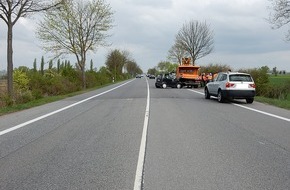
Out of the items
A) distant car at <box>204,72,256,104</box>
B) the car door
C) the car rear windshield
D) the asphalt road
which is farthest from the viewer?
the car door

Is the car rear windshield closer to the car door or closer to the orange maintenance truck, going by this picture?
the car door

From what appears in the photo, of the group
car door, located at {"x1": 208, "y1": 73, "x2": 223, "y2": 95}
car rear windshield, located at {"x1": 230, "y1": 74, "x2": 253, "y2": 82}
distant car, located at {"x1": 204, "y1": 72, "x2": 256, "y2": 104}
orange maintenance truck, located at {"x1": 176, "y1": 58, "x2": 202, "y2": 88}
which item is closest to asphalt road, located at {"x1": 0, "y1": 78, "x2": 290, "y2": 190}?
distant car, located at {"x1": 204, "y1": 72, "x2": 256, "y2": 104}

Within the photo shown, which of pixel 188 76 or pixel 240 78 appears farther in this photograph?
pixel 188 76

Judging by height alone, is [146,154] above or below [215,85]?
below

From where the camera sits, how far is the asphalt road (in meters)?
5.23

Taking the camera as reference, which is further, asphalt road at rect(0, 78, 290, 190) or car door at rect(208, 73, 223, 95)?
car door at rect(208, 73, 223, 95)

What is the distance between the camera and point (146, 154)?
6.94 m

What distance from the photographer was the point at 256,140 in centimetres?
847

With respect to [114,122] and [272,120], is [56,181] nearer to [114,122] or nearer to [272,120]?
[114,122]

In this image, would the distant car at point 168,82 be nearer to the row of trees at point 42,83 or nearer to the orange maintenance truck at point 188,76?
the orange maintenance truck at point 188,76

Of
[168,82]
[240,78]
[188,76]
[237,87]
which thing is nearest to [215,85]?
[240,78]

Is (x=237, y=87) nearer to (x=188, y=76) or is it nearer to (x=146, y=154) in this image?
(x=146, y=154)

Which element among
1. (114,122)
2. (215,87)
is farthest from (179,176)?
(215,87)

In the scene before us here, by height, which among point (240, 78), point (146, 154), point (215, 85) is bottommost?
point (146, 154)
